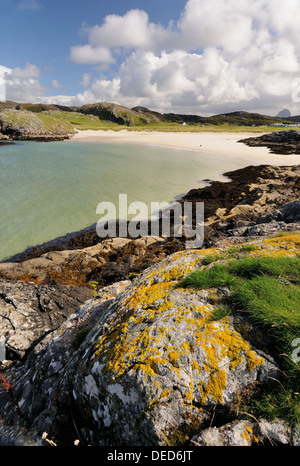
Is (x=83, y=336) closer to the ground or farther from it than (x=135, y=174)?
closer to the ground

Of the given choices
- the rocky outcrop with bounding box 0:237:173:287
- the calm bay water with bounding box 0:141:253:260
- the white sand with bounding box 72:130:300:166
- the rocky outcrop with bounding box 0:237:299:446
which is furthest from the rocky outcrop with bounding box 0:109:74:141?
the rocky outcrop with bounding box 0:237:299:446

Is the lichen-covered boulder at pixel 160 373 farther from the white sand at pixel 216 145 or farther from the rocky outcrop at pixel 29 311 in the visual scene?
the white sand at pixel 216 145

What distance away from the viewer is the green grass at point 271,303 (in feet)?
7.57

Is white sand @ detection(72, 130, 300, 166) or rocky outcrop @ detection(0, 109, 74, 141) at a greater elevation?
rocky outcrop @ detection(0, 109, 74, 141)

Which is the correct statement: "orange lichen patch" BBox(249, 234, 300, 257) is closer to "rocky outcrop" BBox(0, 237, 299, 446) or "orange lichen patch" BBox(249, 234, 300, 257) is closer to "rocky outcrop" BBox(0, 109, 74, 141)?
"rocky outcrop" BBox(0, 237, 299, 446)

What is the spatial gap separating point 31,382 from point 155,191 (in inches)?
954

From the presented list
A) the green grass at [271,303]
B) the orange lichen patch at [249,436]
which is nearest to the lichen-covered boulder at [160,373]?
the green grass at [271,303]

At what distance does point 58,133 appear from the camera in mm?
114062

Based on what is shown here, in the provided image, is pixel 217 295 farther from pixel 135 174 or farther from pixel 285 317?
pixel 135 174

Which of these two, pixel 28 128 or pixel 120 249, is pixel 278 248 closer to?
pixel 120 249

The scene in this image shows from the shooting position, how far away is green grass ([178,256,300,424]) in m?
2.31

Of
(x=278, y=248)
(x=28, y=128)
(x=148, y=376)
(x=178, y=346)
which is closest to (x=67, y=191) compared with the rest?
(x=278, y=248)
